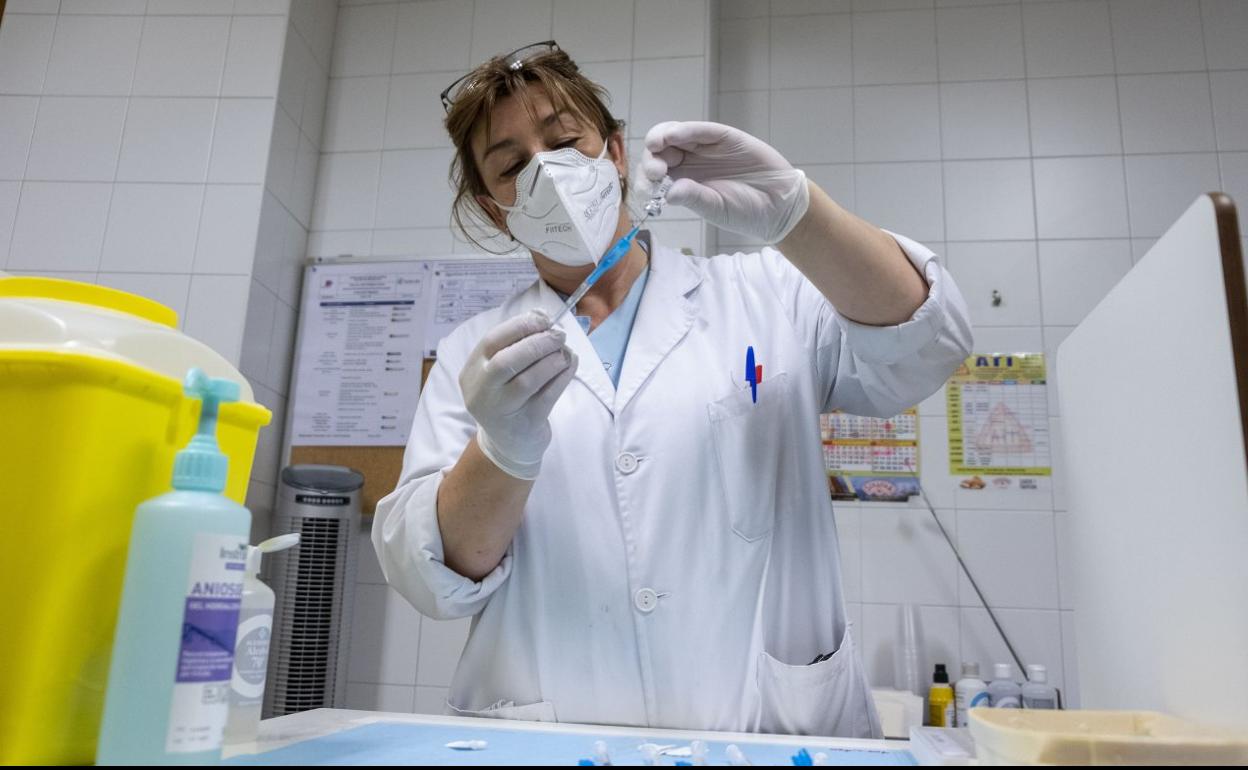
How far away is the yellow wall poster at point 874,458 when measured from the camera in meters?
2.19

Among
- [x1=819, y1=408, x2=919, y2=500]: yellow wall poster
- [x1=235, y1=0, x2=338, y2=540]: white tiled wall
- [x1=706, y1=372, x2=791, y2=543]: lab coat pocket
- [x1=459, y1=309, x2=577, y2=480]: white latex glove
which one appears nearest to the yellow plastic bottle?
[x1=819, y1=408, x2=919, y2=500]: yellow wall poster

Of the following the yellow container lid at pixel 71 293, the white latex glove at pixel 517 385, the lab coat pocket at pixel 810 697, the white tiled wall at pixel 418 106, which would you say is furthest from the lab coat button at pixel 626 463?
the white tiled wall at pixel 418 106

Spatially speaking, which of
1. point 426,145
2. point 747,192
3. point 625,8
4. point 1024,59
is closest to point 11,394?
point 747,192

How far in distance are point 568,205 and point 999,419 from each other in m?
1.54

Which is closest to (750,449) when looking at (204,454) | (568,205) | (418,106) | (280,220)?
(568,205)

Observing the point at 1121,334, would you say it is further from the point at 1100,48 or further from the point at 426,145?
the point at 1100,48

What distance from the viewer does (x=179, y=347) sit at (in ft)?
2.15

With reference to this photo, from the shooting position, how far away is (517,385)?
0.88 m

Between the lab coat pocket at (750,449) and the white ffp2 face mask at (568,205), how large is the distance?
263 mm

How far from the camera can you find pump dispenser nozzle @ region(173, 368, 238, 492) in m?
0.52

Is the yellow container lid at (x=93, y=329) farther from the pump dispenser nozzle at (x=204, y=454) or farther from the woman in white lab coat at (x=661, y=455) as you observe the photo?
the woman in white lab coat at (x=661, y=455)

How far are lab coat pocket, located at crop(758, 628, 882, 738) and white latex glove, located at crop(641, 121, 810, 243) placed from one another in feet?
1.49

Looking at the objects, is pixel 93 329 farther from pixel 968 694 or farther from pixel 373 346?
pixel 968 694

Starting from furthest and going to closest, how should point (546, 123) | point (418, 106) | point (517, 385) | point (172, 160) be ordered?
1. point (418, 106)
2. point (172, 160)
3. point (546, 123)
4. point (517, 385)
